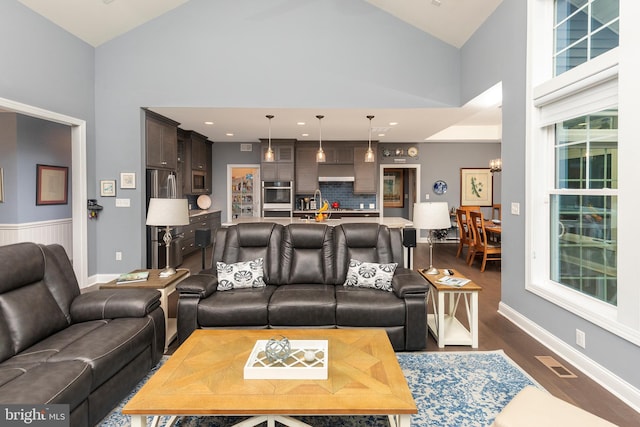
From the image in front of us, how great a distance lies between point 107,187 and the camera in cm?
516

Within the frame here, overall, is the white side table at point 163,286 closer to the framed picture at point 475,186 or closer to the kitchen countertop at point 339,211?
the kitchen countertop at point 339,211

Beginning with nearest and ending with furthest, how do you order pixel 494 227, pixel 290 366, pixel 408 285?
pixel 290 366, pixel 408 285, pixel 494 227

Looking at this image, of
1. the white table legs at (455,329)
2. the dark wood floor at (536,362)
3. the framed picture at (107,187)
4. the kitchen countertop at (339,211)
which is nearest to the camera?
the dark wood floor at (536,362)

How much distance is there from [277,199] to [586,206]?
621 centimetres

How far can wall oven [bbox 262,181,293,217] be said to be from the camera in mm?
8164

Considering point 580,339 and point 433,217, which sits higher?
point 433,217

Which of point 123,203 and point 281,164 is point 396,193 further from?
point 123,203

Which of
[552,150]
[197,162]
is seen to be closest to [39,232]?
[197,162]

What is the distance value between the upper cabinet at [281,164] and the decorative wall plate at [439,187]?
3721mm

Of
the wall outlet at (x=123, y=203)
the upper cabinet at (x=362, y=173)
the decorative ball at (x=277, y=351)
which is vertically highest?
the upper cabinet at (x=362, y=173)

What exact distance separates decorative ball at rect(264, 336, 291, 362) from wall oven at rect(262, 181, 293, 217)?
20.5 ft

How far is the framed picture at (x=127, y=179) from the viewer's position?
16.9 ft

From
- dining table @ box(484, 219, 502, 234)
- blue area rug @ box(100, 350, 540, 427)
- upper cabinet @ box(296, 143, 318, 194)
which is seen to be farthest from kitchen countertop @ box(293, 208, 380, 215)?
blue area rug @ box(100, 350, 540, 427)

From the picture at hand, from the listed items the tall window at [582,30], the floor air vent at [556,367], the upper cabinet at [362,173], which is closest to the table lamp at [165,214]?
the floor air vent at [556,367]
